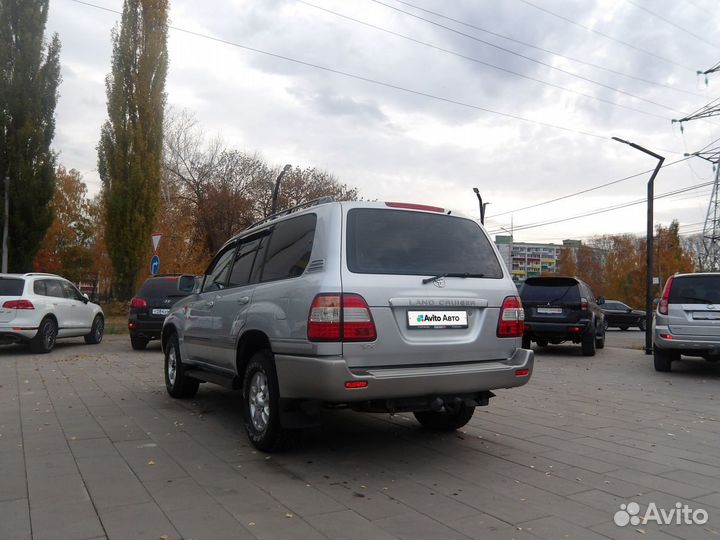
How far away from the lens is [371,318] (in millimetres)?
4387

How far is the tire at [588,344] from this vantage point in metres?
14.3

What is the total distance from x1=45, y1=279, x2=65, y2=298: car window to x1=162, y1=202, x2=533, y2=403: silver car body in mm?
10097

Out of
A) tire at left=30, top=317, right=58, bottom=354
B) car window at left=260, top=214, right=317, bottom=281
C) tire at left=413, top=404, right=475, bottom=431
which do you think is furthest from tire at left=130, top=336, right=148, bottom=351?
tire at left=413, top=404, right=475, bottom=431

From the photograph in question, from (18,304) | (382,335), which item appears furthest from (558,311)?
(18,304)

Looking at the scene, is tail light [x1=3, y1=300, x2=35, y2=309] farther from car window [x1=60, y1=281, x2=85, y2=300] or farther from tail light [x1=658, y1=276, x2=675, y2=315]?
tail light [x1=658, y1=276, x2=675, y2=315]

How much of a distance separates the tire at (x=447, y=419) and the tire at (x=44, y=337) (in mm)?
9927

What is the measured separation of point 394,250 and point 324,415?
9.30 feet

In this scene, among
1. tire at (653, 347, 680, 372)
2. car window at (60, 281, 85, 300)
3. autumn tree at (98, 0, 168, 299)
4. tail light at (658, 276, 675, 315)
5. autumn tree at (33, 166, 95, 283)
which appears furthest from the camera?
autumn tree at (33, 166, 95, 283)

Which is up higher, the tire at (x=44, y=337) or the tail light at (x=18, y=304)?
the tail light at (x=18, y=304)

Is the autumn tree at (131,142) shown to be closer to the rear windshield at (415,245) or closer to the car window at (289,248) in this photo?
the car window at (289,248)

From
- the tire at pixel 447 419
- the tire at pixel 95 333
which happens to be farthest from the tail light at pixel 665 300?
the tire at pixel 95 333

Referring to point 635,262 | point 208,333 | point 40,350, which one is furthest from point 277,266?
point 635,262

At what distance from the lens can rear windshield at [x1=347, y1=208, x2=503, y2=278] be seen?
4656mm

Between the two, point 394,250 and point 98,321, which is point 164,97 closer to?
point 98,321
